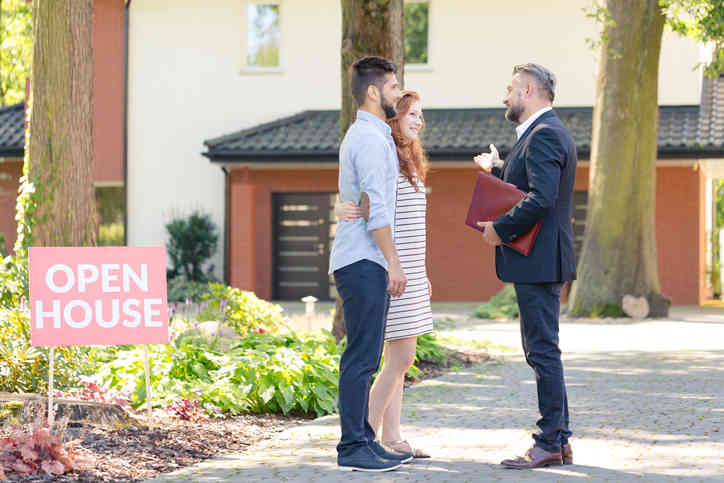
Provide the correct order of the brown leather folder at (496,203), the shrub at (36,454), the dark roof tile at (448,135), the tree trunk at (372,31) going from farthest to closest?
1. the dark roof tile at (448,135)
2. the tree trunk at (372,31)
3. the brown leather folder at (496,203)
4. the shrub at (36,454)

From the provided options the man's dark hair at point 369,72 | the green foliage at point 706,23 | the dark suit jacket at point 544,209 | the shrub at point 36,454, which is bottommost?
the shrub at point 36,454

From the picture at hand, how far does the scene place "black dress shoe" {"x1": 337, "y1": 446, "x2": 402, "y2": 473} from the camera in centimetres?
548

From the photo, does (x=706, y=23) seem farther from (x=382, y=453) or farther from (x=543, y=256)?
(x=382, y=453)

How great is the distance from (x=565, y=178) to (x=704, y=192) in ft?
56.6

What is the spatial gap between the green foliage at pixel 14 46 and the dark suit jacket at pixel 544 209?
2776 cm

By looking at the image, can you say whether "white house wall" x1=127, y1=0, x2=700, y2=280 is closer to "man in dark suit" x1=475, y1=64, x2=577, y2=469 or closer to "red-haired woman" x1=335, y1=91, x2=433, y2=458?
"red-haired woman" x1=335, y1=91, x2=433, y2=458

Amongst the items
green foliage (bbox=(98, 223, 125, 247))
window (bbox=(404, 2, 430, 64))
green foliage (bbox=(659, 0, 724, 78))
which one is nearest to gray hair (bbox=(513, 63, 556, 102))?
green foliage (bbox=(659, 0, 724, 78))

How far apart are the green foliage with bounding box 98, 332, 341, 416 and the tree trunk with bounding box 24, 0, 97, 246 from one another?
4.41 feet

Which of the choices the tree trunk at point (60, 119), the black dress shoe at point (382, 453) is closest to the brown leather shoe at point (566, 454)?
the black dress shoe at point (382, 453)

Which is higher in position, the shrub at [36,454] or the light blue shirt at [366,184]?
the light blue shirt at [366,184]

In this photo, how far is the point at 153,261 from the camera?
21.6 ft

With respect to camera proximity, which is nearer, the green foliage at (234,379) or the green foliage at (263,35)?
the green foliage at (234,379)

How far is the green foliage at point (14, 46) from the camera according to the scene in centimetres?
3216

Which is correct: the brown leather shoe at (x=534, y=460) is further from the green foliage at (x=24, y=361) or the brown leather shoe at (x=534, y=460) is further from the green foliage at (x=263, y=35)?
the green foliage at (x=263, y=35)
